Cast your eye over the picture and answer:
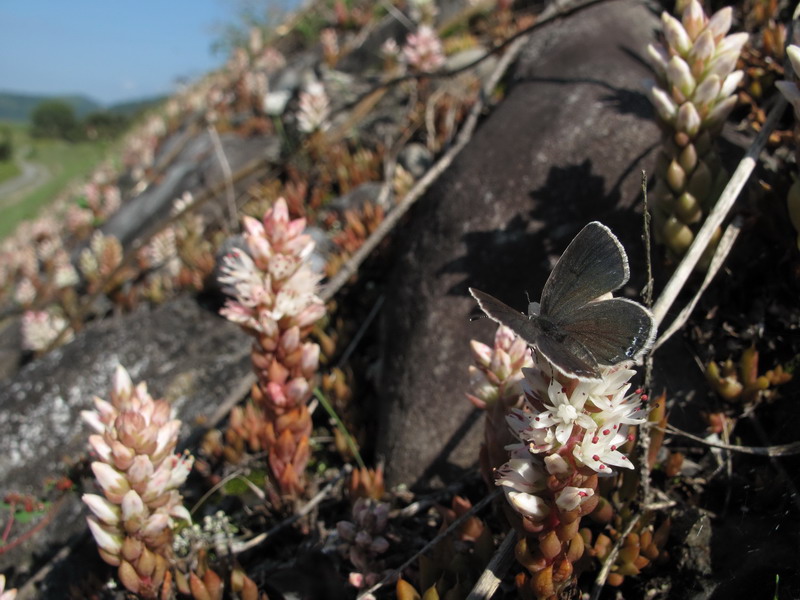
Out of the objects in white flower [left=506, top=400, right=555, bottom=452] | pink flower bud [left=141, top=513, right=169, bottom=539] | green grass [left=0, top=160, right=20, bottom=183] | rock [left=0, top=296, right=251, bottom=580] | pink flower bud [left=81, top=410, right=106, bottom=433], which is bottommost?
green grass [left=0, top=160, right=20, bottom=183]

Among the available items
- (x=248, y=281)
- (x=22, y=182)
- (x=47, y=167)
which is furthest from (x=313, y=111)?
(x=47, y=167)

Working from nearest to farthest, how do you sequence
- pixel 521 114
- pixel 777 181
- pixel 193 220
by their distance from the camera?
1. pixel 777 181
2. pixel 521 114
3. pixel 193 220

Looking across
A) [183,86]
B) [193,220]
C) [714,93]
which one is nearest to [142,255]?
[193,220]

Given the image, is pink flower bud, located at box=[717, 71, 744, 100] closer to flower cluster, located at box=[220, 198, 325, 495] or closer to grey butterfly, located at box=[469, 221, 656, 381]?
grey butterfly, located at box=[469, 221, 656, 381]

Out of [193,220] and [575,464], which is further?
[193,220]

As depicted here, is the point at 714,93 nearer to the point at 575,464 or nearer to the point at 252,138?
the point at 575,464

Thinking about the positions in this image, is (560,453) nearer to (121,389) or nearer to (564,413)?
(564,413)

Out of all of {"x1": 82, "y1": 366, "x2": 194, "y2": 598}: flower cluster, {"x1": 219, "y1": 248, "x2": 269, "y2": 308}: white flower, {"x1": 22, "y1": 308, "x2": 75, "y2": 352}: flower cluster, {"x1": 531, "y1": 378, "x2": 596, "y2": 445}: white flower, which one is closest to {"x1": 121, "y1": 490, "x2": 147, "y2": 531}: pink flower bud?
{"x1": 82, "y1": 366, "x2": 194, "y2": 598}: flower cluster
